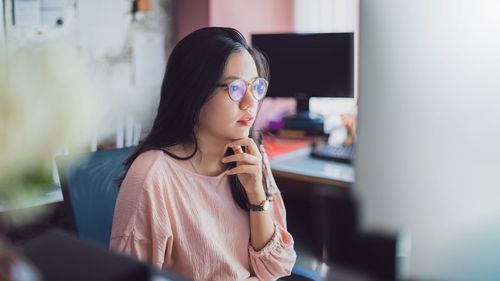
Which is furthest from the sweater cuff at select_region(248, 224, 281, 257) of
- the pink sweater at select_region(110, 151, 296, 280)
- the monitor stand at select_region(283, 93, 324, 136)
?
the monitor stand at select_region(283, 93, 324, 136)

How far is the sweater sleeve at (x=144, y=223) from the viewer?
3.54 ft

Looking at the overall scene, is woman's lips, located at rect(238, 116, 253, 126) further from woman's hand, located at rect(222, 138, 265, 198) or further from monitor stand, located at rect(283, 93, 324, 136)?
monitor stand, located at rect(283, 93, 324, 136)

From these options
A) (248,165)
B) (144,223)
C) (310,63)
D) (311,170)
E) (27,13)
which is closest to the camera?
(144,223)

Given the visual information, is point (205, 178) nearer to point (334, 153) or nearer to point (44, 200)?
point (44, 200)

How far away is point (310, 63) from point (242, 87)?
1.78 m

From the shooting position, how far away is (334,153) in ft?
8.66

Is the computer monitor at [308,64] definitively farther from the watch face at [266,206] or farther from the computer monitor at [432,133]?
the watch face at [266,206]

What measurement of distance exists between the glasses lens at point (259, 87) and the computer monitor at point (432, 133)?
96 cm

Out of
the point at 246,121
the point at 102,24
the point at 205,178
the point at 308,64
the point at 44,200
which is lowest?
the point at 44,200

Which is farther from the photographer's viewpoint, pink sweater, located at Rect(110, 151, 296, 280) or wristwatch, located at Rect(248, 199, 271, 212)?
wristwatch, located at Rect(248, 199, 271, 212)

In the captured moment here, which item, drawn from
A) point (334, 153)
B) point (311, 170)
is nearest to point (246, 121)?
point (311, 170)

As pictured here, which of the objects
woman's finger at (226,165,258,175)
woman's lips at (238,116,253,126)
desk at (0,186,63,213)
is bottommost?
desk at (0,186,63,213)

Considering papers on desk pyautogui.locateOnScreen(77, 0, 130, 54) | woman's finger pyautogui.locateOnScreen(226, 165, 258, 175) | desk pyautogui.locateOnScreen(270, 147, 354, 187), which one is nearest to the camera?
Result: woman's finger pyautogui.locateOnScreen(226, 165, 258, 175)

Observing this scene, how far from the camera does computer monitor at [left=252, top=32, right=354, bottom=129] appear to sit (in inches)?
109
